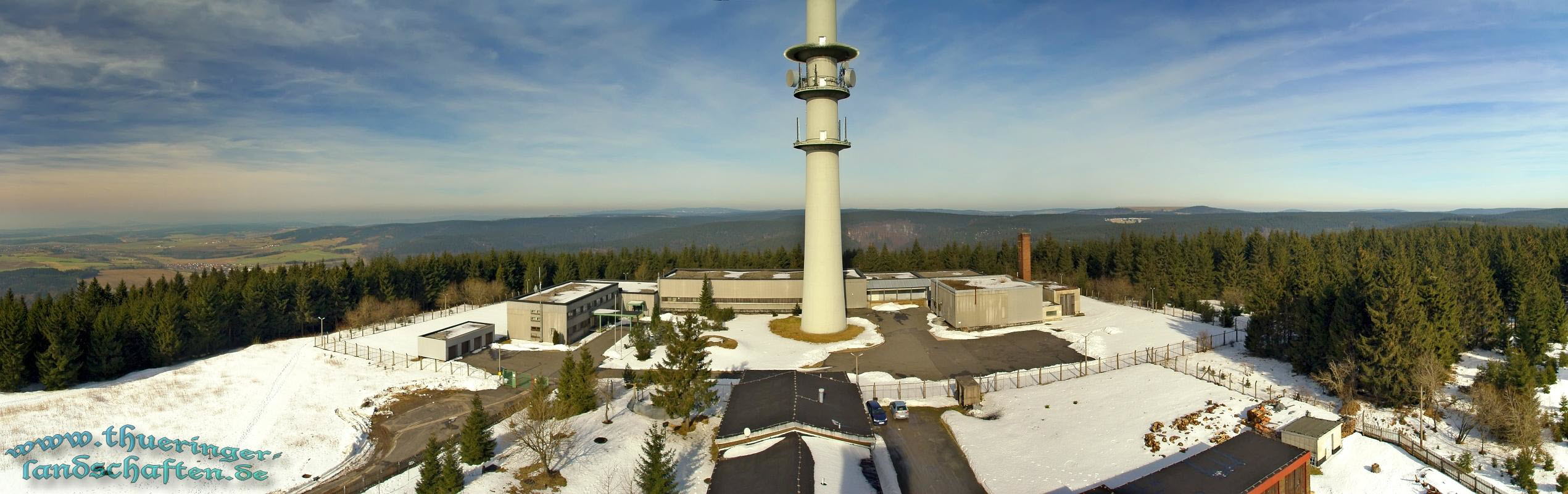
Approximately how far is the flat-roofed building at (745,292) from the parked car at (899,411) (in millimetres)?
27204

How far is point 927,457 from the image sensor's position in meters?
22.8

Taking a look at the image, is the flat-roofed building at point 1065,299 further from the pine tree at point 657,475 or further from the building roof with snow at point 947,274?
the pine tree at point 657,475

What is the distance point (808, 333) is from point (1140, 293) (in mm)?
40389

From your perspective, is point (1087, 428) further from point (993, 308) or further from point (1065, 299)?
point (1065, 299)

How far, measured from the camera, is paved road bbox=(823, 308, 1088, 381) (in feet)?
118

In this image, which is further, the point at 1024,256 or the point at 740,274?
the point at 1024,256

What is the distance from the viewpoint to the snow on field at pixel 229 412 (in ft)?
77.5

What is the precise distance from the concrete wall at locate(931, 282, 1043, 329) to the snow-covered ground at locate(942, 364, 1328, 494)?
15.2 meters

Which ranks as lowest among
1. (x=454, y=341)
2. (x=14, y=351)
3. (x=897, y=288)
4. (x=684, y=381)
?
(x=454, y=341)

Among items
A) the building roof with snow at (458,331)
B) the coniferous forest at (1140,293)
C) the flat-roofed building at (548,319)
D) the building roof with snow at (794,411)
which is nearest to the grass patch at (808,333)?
the flat-roofed building at (548,319)

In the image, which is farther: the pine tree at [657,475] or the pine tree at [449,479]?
the pine tree at [449,479]

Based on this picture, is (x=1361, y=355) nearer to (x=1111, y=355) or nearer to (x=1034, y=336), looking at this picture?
(x=1111, y=355)

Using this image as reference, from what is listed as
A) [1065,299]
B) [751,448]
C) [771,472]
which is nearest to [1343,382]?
[751,448]

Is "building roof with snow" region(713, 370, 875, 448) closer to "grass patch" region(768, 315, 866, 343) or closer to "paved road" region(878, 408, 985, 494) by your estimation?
"paved road" region(878, 408, 985, 494)
